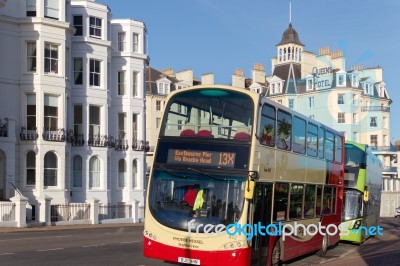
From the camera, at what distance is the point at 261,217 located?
13.8 m

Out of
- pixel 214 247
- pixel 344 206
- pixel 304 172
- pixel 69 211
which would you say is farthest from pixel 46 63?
pixel 214 247

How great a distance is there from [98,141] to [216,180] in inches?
1133

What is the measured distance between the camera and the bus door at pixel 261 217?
1338 cm

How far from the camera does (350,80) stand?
3127 inches

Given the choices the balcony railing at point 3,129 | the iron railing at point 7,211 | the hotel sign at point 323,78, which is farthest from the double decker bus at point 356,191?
the hotel sign at point 323,78

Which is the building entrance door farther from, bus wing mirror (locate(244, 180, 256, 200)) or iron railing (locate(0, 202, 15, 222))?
bus wing mirror (locate(244, 180, 256, 200))

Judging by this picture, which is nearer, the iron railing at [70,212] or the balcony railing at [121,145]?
the iron railing at [70,212]

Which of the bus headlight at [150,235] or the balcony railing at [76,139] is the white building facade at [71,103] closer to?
the balcony railing at [76,139]

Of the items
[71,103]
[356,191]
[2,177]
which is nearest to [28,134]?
[2,177]

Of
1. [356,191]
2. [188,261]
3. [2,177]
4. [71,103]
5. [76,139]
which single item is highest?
[71,103]

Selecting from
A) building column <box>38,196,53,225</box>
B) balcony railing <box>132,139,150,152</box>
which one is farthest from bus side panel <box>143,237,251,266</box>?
balcony railing <box>132,139,150,152</box>

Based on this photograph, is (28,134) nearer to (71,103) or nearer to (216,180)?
(71,103)

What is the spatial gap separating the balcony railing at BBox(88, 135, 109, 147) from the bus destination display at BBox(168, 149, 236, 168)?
27.8m

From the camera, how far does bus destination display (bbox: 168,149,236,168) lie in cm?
1318
